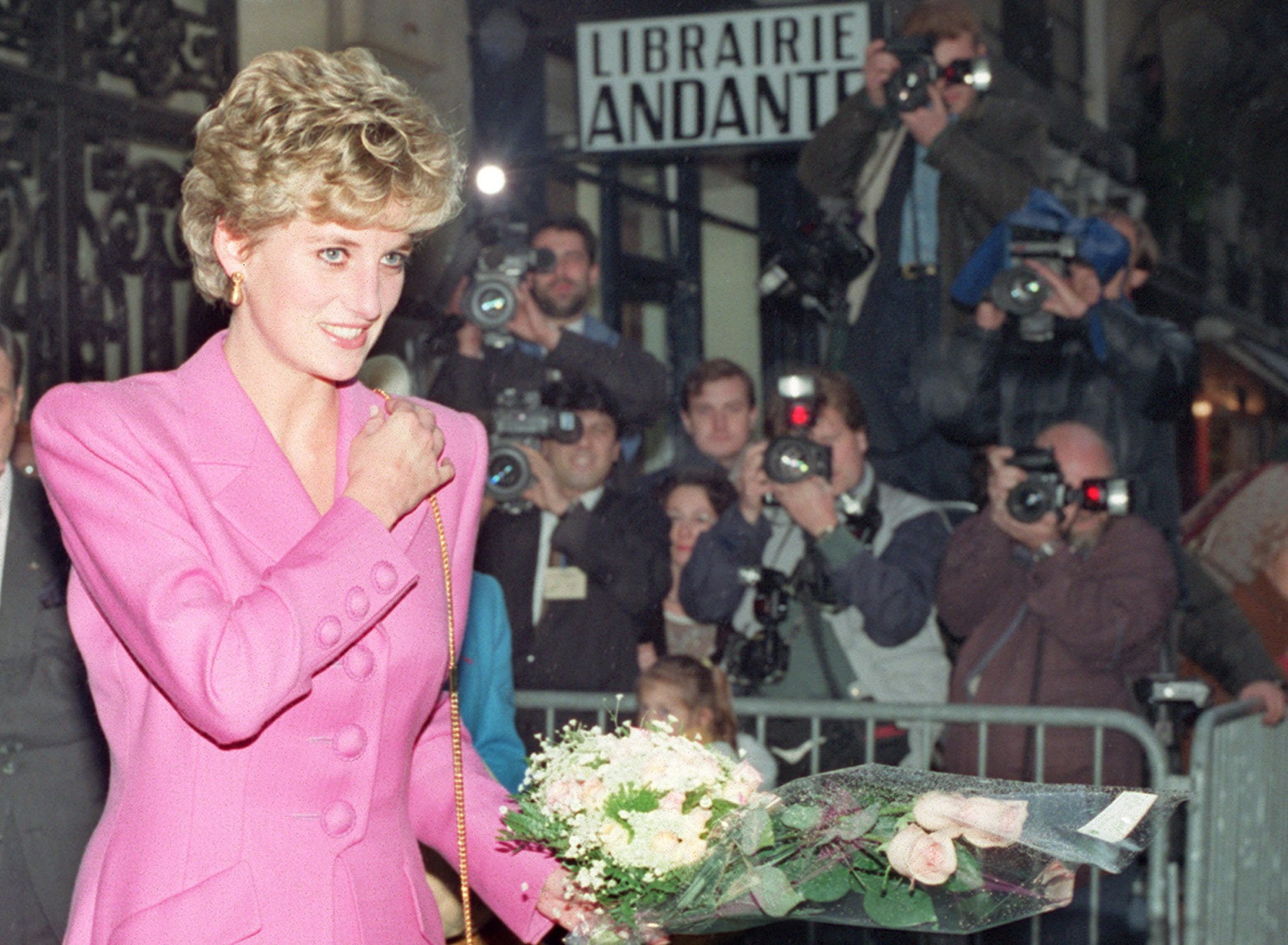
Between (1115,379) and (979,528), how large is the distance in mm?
761

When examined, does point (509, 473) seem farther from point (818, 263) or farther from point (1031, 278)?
point (1031, 278)

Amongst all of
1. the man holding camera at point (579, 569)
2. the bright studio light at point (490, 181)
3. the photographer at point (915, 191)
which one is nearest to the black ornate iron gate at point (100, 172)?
the bright studio light at point (490, 181)

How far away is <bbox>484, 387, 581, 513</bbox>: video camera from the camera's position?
184 inches

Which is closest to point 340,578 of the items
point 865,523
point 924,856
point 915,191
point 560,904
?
point 560,904

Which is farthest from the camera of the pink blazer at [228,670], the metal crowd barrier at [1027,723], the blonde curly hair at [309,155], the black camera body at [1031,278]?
the black camera body at [1031,278]

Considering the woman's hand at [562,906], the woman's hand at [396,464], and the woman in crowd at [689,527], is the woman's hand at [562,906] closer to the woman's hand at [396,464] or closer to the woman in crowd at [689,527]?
the woman's hand at [396,464]

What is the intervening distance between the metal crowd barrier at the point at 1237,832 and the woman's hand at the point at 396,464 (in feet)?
8.53

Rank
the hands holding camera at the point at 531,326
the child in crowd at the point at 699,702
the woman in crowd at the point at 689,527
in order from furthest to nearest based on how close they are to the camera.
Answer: the hands holding camera at the point at 531,326 → the woman in crowd at the point at 689,527 → the child in crowd at the point at 699,702

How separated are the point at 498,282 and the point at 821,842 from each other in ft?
11.1

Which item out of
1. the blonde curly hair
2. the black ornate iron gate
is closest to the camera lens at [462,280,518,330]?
the black ornate iron gate

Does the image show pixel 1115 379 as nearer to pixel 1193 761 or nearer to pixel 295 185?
pixel 1193 761

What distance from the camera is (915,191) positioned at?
5262mm

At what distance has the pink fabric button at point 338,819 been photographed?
5.83 ft

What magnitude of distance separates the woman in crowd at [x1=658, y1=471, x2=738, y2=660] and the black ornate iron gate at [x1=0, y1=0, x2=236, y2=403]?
187cm
